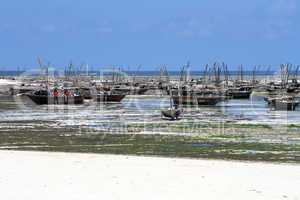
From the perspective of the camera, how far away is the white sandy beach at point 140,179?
11.7 metres

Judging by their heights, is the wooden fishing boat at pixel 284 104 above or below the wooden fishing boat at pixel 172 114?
below

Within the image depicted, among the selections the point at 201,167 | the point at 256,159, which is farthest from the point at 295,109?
the point at 201,167

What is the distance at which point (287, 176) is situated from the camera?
14164 mm

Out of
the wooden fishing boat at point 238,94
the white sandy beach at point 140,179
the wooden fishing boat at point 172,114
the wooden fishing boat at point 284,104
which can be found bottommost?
the wooden fishing boat at point 238,94

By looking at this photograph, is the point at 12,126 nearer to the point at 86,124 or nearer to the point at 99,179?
the point at 86,124

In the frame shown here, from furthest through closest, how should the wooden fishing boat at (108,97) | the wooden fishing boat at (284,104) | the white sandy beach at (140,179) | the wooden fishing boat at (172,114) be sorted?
the wooden fishing boat at (108,97)
the wooden fishing boat at (284,104)
the wooden fishing boat at (172,114)
the white sandy beach at (140,179)

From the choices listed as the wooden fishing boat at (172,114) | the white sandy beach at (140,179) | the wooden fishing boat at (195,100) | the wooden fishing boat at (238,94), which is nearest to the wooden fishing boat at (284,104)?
the wooden fishing boat at (195,100)

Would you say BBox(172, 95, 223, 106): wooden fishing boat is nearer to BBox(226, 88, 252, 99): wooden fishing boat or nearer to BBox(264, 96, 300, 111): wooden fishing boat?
BBox(264, 96, 300, 111): wooden fishing boat

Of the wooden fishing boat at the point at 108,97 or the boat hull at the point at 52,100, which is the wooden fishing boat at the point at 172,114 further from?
the wooden fishing boat at the point at 108,97

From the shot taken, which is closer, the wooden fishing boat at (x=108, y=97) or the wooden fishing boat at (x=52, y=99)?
the wooden fishing boat at (x=52, y=99)

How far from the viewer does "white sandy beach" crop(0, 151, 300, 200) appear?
11.7 meters

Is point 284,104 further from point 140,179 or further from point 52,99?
point 140,179

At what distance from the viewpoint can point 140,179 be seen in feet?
43.6

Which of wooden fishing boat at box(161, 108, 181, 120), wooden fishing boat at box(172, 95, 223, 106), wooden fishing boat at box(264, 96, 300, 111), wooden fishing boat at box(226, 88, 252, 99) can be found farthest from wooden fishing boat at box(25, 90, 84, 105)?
wooden fishing boat at box(161, 108, 181, 120)
